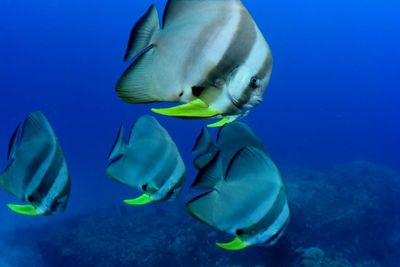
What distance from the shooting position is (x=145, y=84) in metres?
1.00

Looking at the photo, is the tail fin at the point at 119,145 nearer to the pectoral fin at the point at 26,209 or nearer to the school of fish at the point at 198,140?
the school of fish at the point at 198,140

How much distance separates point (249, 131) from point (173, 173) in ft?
1.87

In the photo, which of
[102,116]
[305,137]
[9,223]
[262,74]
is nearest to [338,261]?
[262,74]

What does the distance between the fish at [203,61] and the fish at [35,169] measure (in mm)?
751

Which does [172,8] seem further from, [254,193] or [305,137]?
[305,137]

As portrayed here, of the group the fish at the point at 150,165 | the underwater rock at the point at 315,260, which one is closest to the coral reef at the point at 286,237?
the underwater rock at the point at 315,260

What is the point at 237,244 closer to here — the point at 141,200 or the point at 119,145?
the point at 141,200

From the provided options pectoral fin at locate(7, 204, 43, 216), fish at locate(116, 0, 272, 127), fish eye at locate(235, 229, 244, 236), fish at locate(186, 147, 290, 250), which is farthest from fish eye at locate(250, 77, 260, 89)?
pectoral fin at locate(7, 204, 43, 216)

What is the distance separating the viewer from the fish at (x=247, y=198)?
4.93ft

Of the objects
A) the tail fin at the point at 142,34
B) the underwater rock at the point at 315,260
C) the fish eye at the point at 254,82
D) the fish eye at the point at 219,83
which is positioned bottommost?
the underwater rock at the point at 315,260

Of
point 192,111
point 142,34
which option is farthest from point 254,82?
point 142,34

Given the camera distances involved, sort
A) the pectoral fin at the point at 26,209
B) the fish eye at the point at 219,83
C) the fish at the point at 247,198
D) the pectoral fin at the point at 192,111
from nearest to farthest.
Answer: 1. the pectoral fin at the point at 192,111
2. the fish eye at the point at 219,83
3. the fish at the point at 247,198
4. the pectoral fin at the point at 26,209

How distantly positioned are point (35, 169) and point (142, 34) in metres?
0.90

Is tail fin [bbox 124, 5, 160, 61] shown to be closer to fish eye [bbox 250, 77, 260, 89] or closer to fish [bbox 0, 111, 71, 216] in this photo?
fish eye [bbox 250, 77, 260, 89]
